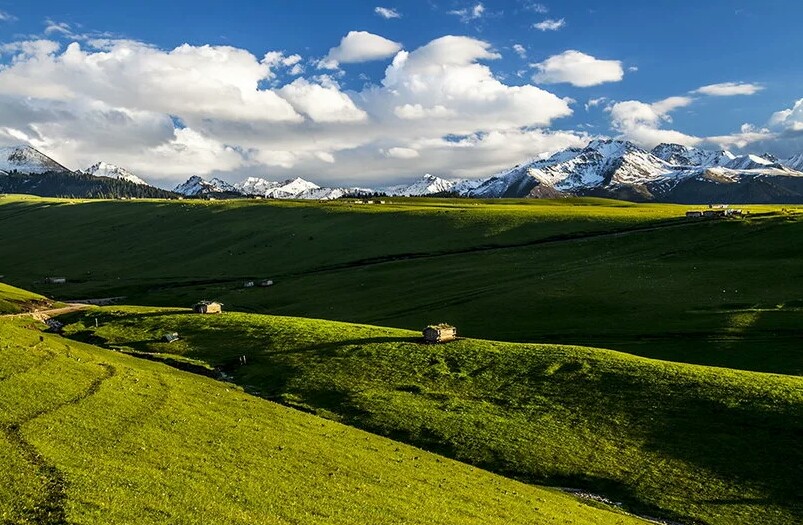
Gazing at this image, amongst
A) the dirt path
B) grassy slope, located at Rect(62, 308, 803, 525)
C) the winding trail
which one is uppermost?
the winding trail

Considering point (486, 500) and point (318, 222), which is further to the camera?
point (318, 222)

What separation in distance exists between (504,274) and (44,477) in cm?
8995

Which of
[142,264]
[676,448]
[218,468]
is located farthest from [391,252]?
[218,468]

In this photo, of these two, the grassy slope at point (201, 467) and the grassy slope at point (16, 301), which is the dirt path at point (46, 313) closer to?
the grassy slope at point (16, 301)

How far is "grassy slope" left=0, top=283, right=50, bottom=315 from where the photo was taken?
91.5 meters

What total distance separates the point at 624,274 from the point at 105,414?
273 ft

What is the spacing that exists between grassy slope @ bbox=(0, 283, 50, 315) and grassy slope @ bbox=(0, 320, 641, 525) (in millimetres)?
54831

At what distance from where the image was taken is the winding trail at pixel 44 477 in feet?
69.1

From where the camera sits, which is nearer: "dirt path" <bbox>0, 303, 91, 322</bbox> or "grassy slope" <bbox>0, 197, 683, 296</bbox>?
"dirt path" <bbox>0, 303, 91, 322</bbox>

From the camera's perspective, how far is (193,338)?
237ft

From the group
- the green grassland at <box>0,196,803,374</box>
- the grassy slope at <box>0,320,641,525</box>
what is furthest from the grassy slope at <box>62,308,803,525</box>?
the green grassland at <box>0,196,803,374</box>

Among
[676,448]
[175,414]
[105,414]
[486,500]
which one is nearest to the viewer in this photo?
[486,500]

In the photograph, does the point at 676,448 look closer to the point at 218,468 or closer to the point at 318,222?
the point at 218,468

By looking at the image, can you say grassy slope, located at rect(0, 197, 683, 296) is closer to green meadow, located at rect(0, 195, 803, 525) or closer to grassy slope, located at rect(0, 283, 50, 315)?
grassy slope, located at rect(0, 283, 50, 315)
